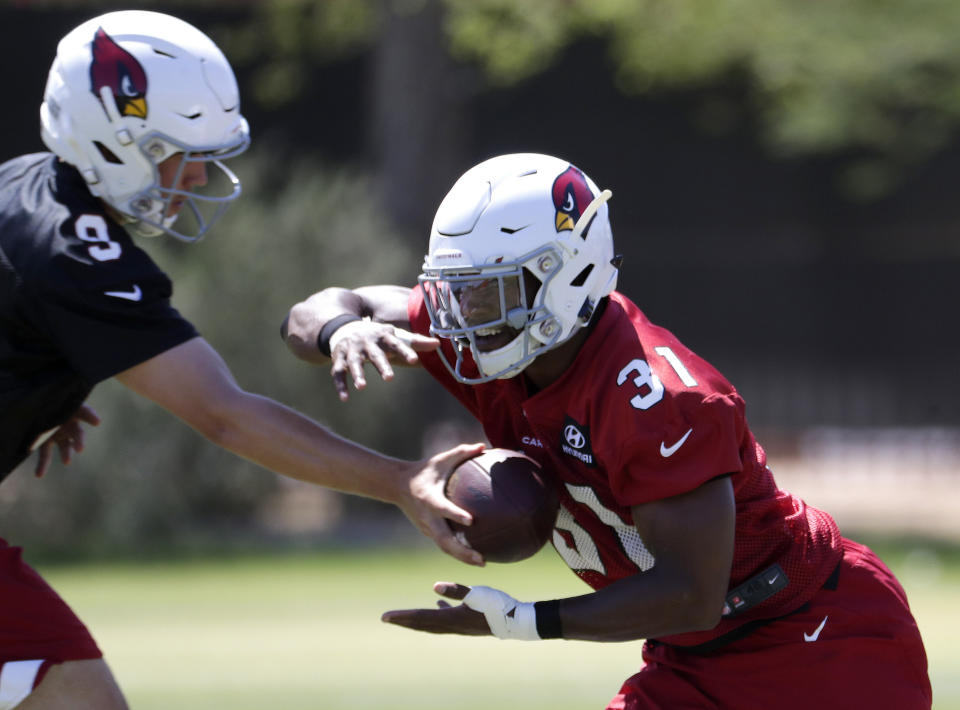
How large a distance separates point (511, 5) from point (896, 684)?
1297cm

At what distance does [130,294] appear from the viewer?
3805mm

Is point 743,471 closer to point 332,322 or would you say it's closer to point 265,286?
point 332,322

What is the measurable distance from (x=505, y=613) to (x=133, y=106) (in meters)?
1.93

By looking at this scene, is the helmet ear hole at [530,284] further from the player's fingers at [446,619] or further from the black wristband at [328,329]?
the player's fingers at [446,619]

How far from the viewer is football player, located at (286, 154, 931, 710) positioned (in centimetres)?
368

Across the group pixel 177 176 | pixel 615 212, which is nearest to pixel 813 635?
pixel 177 176

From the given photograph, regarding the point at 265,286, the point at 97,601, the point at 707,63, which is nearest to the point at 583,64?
the point at 707,63

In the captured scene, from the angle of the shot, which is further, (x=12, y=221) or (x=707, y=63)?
(x=707, y=63)

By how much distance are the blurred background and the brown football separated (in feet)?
30.5

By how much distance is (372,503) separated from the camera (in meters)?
14.6

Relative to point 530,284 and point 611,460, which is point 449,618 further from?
point 530,284

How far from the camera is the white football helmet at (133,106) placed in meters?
4.28

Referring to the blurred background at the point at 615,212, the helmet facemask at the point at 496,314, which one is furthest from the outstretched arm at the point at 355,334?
the blurred background at the point at 615,212

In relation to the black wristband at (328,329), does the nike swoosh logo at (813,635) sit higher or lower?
lower
